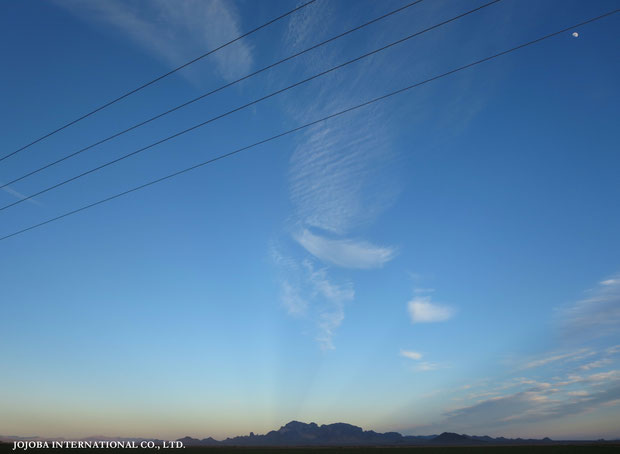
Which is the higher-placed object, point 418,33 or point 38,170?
point 418,33

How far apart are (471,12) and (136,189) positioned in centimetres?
1915

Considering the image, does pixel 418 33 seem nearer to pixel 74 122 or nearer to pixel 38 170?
pixel 74 122

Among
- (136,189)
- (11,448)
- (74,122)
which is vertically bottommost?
(11,448)

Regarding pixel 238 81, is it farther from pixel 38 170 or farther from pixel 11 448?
pixel 11 448

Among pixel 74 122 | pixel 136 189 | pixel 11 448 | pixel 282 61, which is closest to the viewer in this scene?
pixel 282 61

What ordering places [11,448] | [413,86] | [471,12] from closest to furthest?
[471,12], [413,86], [11,448]

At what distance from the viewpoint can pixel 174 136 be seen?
19.6m

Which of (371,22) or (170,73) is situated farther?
(170,73)

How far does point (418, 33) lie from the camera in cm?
1642

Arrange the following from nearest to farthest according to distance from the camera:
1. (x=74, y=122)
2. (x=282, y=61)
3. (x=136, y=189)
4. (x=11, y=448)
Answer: (x=282, y=61)
(x=74, y=122)
(x=136, y=189)
(x=11, y=448)

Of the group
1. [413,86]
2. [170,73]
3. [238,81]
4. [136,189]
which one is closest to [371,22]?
[413,86]

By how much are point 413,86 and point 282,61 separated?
6332mm

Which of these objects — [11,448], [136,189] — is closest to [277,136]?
[136,189]

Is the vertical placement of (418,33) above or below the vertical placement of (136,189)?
above
